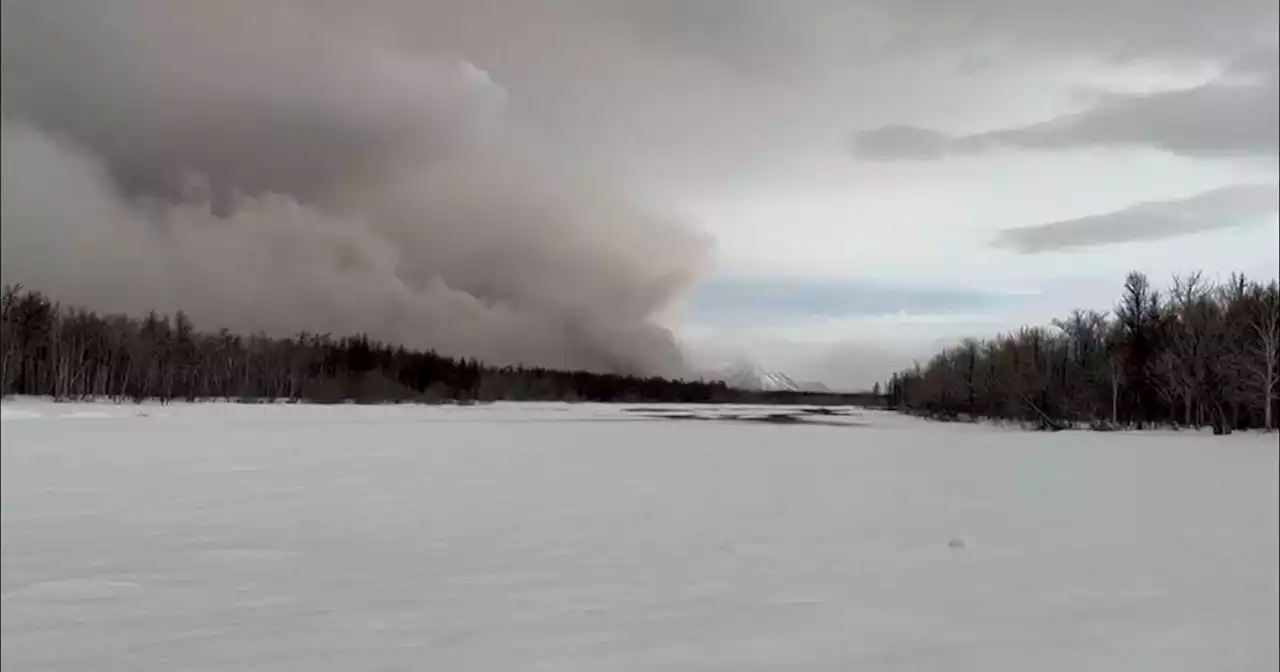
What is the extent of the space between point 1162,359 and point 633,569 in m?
9.25

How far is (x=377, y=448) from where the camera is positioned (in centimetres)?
1490

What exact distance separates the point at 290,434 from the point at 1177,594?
1868cm

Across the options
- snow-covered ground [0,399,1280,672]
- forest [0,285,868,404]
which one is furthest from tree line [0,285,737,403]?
snow-covered ground [0,399,1280,672]

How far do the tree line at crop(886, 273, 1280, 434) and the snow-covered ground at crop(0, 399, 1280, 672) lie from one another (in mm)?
1099

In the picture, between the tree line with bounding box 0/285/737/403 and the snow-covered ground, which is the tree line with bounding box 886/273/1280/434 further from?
the tree line with bounding box 0/285/737/403

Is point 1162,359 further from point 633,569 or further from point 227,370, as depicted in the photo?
point 227,370

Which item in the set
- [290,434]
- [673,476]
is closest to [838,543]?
[673,476]

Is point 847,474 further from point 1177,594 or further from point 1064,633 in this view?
point 1064,633

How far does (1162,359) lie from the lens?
10.5 meters

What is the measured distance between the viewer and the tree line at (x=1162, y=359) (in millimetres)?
8406

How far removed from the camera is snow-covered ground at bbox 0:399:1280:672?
308 centimetres

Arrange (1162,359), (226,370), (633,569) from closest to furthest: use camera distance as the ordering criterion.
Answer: (633,569), (1162,359), (226,370)

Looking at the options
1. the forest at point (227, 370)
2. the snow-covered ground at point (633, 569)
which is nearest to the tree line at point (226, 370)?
the forest at point (227, 370)

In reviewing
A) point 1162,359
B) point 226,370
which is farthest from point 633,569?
point 226,370
